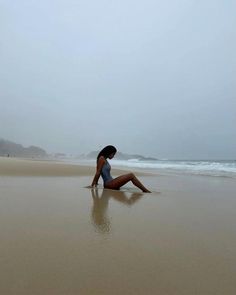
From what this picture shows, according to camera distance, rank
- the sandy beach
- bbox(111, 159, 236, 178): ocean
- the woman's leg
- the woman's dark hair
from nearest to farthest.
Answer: the sandy beach, the woman's leg, the woman's dark hair, bbox(111, 159, 236, 178): ocean

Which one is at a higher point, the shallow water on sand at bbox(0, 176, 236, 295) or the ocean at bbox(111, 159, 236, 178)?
the ocean at bbox(111, 159, 236, 178)

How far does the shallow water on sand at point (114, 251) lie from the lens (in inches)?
70.6

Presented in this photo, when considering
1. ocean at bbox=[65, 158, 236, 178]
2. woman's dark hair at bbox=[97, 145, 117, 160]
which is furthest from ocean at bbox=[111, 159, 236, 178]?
woman's dark hair at bbox=[97, 145, 117, 160]

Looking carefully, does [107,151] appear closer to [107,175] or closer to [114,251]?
[107,175]

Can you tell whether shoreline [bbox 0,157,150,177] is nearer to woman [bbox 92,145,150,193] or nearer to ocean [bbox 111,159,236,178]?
ocean [bbox 111,159,236,178]

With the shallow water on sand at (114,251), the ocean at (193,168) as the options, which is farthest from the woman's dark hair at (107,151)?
the ocean at (193,168)

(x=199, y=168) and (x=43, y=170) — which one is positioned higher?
(x=199, y=168)

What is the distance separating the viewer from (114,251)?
7.77 ft

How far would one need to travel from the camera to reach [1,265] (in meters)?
1.98

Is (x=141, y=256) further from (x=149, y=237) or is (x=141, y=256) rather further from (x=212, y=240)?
(x=212, y=240)

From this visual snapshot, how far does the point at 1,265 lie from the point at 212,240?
5.76 ft

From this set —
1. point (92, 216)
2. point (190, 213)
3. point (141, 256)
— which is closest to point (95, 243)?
point (141, 256)

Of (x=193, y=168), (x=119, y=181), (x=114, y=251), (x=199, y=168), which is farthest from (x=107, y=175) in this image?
(x=193, y=168)

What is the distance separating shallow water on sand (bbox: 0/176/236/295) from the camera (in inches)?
70.6
